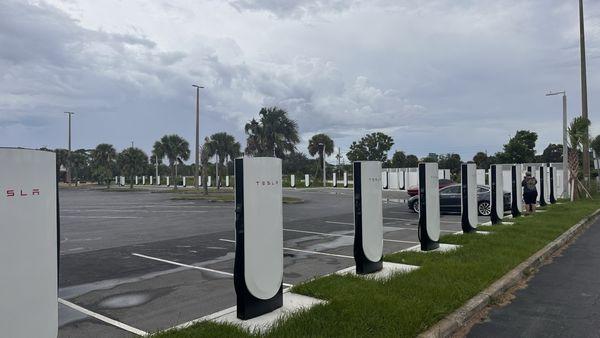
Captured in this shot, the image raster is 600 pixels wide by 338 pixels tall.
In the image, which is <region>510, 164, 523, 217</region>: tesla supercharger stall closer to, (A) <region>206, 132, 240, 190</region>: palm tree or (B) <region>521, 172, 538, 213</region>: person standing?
(B) <region>521, 172, 538, 213</region>: person standing

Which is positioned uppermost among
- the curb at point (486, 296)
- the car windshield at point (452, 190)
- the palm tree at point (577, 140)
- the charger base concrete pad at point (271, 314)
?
the palm tree at point (577, 140)

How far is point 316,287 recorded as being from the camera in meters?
6.39

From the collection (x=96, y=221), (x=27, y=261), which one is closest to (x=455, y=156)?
(x=96, y=221)

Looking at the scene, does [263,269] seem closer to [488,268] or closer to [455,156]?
[488,268]

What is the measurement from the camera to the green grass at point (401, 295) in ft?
15.6

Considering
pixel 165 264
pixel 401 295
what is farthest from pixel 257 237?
pixel 165 264

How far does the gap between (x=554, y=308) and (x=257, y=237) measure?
12.8 ft

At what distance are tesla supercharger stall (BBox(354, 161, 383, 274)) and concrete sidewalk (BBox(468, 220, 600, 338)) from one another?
2040 mm

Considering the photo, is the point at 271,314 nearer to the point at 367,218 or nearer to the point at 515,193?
the point at 367,218

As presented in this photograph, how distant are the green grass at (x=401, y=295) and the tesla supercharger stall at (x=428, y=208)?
0.60 meters

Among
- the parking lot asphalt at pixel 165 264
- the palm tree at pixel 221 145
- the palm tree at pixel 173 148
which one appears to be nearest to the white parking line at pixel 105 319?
the parking lot asphalt at pixel 165 264

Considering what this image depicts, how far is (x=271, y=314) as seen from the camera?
546 centimetres

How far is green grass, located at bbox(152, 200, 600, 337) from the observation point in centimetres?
475

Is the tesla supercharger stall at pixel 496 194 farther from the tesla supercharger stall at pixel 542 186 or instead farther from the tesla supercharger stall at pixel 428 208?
the tesla supercharger stall at pixel 542 186
